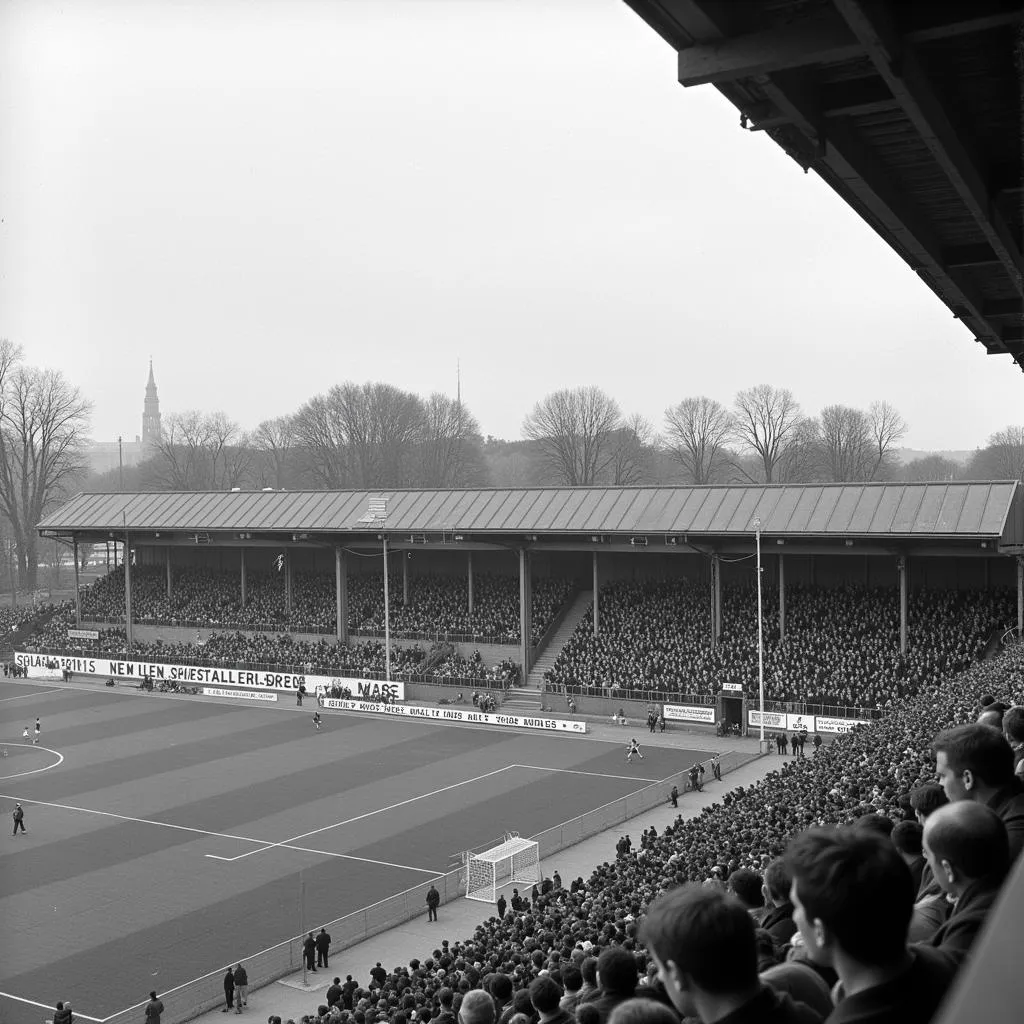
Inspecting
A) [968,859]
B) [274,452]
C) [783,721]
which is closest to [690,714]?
[783,721]

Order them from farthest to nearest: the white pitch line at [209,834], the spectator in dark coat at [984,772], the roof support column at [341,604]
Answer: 1. the roof support column at [341,604]
2. the white pitch line at [209,834]
3. the spectator in dark coat at [984,772]

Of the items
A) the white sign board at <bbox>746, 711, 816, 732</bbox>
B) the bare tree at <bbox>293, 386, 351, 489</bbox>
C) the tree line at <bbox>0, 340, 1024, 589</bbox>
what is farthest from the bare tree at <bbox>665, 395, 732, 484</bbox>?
the white sign board at <bbox>746, 711, 816, 732</bbox>

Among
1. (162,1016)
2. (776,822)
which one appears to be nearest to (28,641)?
(162,1016)

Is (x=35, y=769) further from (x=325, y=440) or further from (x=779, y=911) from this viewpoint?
(x=325, y=440)

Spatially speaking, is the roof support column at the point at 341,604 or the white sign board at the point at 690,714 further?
the roof support column at the point at 341,604

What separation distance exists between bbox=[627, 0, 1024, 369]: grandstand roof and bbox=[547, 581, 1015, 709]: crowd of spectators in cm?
3204

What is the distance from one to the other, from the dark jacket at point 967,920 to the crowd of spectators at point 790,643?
38155 millimetres

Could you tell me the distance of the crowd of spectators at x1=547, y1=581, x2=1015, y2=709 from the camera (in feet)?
140

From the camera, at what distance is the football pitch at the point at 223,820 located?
23.0 meters

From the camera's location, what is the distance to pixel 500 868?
27.2 meters

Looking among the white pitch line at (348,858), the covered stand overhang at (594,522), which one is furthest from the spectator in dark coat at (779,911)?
the covered stand overhang at (594,522)

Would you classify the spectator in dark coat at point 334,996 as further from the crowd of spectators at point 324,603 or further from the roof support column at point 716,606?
the crowd of spectators at point 324,603

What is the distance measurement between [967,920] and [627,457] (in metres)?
99.5

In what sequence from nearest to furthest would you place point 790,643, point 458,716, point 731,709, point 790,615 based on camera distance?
point 731,709
point 790,643
point 790,615
point 458,716
